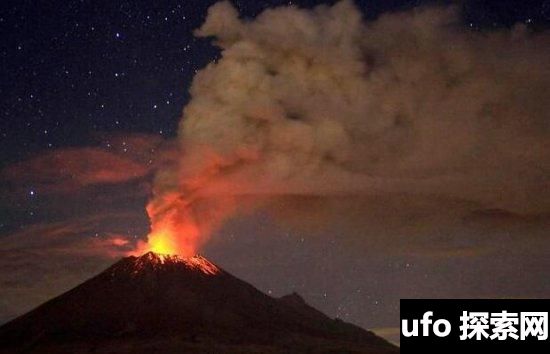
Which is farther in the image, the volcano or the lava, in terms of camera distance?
the lava

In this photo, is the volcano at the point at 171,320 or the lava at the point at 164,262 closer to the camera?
the volcano at the point at 171,320

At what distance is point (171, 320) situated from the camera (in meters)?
138

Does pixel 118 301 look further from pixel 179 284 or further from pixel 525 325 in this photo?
pixel 525 325

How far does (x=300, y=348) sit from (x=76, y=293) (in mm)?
63895

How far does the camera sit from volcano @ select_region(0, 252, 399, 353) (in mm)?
123250

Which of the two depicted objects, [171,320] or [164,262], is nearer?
[171,320]

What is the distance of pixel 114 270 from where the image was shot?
171500 millimetres

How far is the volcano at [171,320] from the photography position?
404 feet

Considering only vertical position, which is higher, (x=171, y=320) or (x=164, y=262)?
(x=164, y=262)

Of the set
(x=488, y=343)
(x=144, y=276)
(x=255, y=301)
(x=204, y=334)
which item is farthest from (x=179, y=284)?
(x=488, y=343)

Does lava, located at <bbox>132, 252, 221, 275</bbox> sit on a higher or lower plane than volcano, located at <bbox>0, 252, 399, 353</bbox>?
higher

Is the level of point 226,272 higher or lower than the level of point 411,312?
higher

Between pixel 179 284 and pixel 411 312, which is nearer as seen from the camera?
pixel 411 312

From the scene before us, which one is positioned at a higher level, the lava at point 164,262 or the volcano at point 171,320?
the lava at point 164,262
